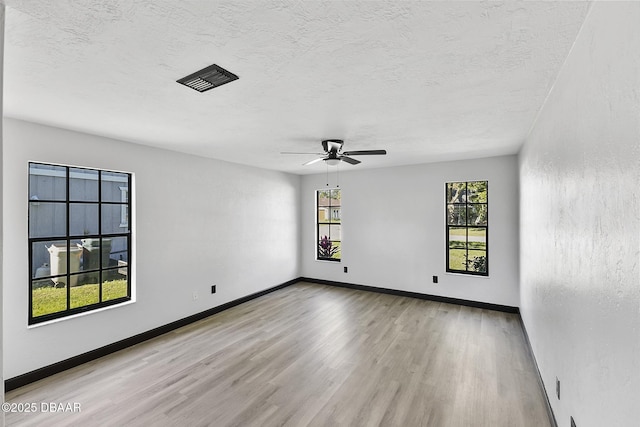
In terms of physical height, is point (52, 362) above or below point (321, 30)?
below

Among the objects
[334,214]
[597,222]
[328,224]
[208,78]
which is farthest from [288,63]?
[328,224]

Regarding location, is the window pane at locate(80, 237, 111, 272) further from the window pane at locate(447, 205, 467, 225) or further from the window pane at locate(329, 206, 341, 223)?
the window pane at locate(447, 205, 467, 225)

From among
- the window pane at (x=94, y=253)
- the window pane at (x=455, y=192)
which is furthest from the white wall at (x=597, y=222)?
the window pane at (x=94, y=253)

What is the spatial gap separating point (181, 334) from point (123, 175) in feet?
7.36

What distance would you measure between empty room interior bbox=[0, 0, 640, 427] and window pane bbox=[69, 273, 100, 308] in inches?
0.9

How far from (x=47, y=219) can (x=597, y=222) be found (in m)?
4.39

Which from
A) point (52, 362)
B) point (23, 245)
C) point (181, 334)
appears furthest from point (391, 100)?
point (52, 362)

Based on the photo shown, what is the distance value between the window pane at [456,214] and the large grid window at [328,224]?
2264 mm

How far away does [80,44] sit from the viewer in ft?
4.99

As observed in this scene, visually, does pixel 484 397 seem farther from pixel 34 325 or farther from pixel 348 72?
pixel 34 325

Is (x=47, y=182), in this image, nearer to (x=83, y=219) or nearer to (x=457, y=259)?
(x=83, y=219)

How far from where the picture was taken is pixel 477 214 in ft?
16.1

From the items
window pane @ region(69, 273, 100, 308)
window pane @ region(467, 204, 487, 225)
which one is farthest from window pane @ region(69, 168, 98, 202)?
window pane @ region(467, 204, 487, 225)

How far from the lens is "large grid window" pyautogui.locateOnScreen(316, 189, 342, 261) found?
6473 mm
